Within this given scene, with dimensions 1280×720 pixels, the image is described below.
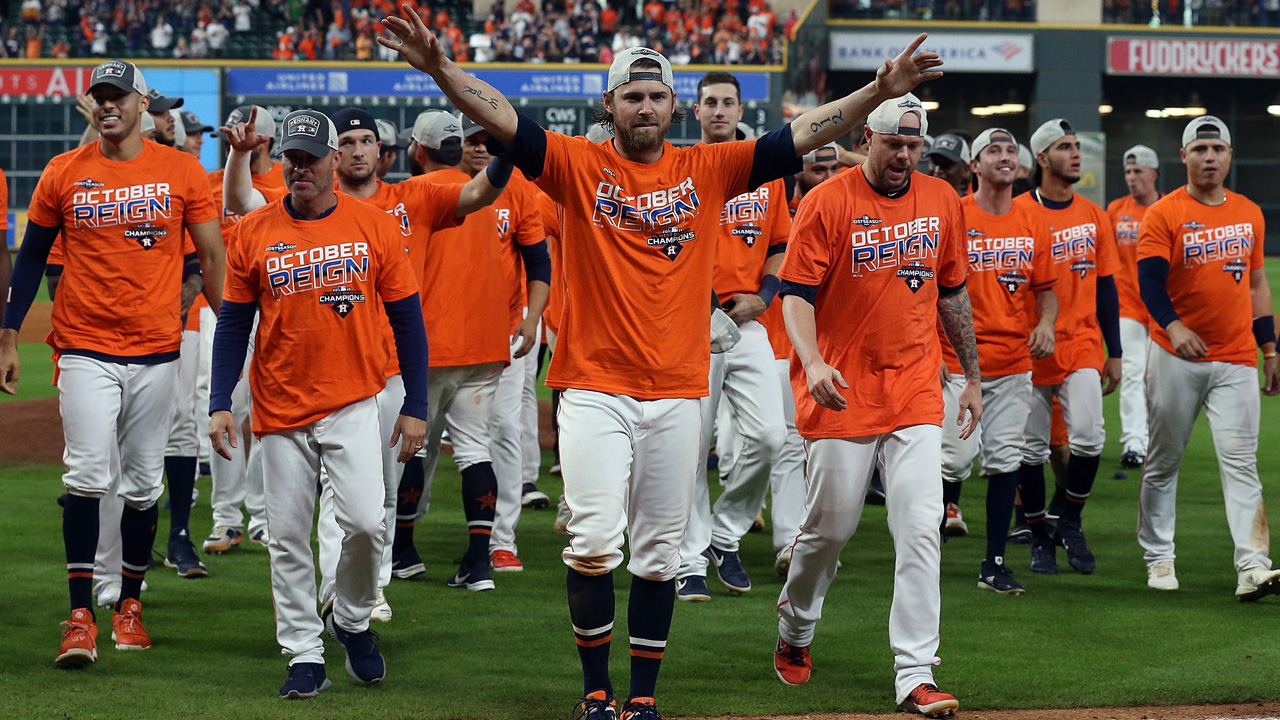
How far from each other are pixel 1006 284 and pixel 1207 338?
43.3 inches

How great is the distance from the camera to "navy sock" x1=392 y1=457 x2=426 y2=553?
7504mm

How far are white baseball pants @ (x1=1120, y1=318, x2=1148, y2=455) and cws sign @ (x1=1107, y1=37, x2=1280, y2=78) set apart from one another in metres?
31.1

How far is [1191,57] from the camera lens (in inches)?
1594

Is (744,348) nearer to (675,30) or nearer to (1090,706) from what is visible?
(1090,706)

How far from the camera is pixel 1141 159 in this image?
11.2m

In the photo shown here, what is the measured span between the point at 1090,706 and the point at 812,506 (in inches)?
51.4

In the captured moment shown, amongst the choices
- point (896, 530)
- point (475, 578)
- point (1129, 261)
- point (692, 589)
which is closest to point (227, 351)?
point (475, 578)

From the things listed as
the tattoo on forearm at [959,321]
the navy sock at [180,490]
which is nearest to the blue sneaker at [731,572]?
the tattoo on forearm at [959,321]

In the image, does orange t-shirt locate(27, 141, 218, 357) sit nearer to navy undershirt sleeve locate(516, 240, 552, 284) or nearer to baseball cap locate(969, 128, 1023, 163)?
navy undershirt sleeve locate(516, 240, 552, 284)

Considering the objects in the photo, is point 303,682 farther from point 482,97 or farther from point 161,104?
point 161,104

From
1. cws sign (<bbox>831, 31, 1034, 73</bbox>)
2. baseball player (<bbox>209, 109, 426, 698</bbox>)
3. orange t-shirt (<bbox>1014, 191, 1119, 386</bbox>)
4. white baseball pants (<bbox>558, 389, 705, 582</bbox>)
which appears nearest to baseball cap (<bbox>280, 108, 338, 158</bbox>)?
baseball player (<bbox>209, 109, 426, 698</bbox>)

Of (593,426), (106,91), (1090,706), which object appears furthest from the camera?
(106,91)

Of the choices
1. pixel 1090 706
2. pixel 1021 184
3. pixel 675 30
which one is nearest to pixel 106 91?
pixel 1090 706

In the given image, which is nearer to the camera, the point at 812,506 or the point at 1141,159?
the point at 812,506
